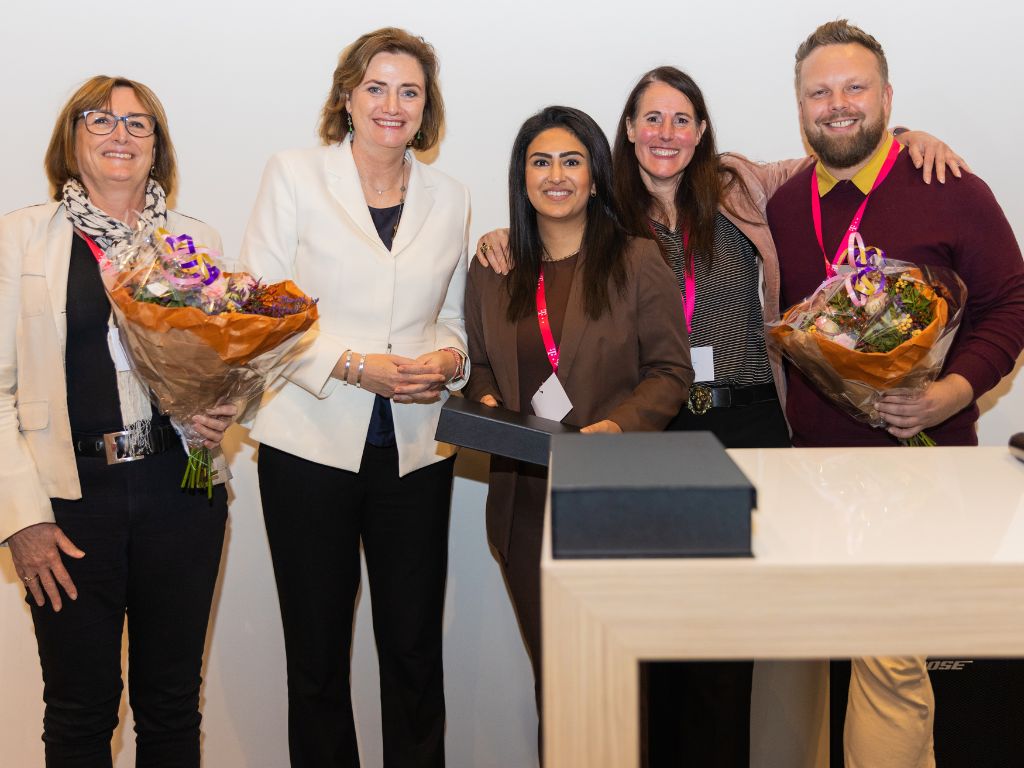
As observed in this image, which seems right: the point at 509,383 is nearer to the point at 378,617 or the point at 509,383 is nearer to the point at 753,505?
the point at 378,617

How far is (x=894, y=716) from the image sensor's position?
89.5 inches

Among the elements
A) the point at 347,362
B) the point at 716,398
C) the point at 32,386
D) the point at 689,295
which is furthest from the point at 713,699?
the point at 32,386

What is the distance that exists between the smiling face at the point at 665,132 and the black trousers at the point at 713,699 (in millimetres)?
745

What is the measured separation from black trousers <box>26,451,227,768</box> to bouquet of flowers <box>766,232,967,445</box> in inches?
63.4

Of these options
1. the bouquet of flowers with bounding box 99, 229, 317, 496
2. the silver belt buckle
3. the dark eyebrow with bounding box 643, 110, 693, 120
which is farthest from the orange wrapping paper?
the dark eyebrow with bounding box 643, 110, 693, 120

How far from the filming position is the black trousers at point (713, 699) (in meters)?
2.81

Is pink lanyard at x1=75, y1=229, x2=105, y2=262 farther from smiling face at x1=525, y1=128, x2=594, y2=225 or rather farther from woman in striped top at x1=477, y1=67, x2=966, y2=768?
smiling face at x1=525, y1=128, x2=594, y2=225

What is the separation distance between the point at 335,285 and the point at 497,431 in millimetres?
929

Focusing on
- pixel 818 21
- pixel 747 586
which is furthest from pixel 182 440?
pixel 818 21

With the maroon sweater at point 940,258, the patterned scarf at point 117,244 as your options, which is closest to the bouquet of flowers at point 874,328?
the maroon sweater at point 940,258

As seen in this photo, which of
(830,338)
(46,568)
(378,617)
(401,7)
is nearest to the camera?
(830,338)

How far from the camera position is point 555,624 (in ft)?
3.38

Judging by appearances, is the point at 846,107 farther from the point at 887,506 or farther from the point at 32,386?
the point at 32,386

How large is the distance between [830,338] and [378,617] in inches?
62.3
